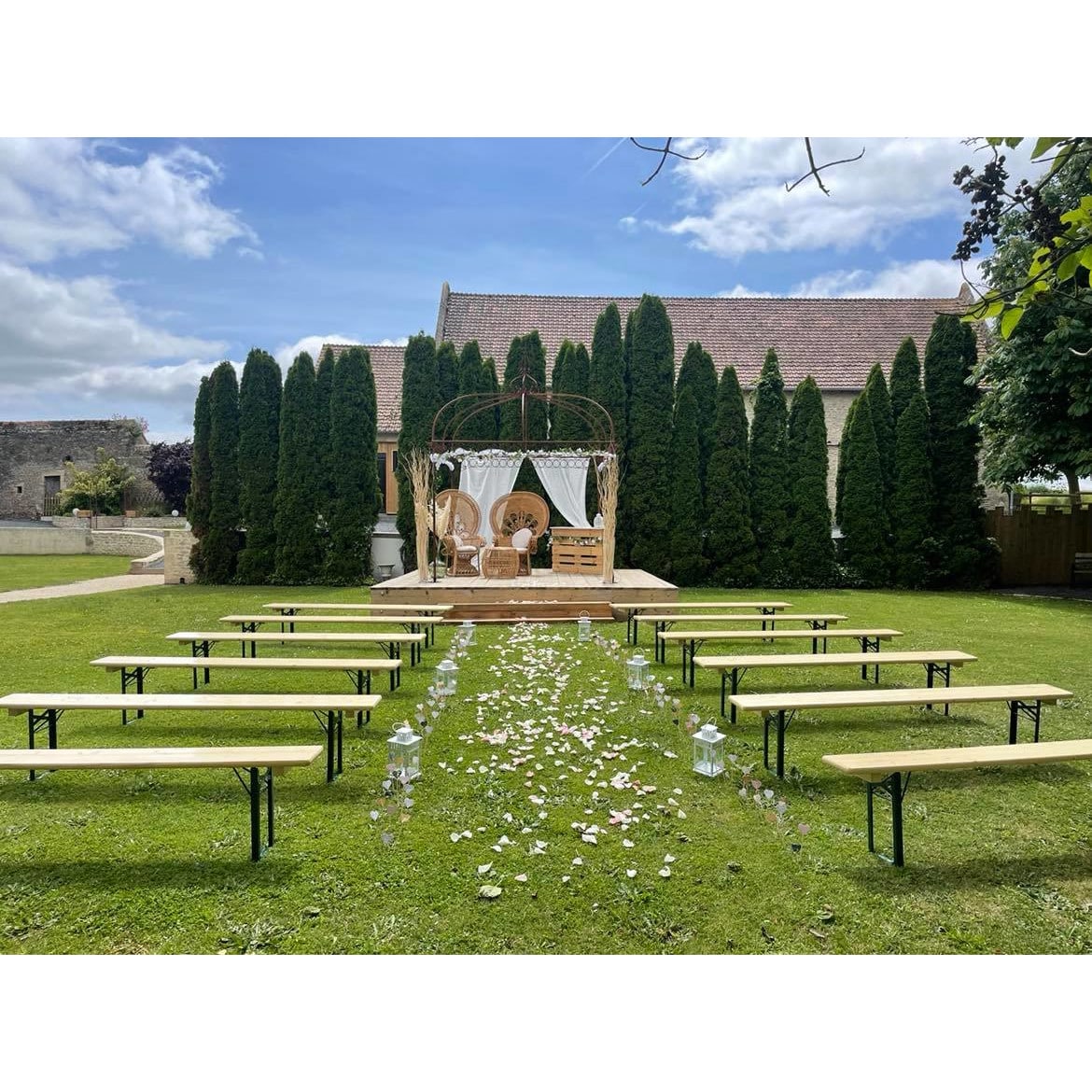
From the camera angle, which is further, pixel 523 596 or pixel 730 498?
pixel 730 498

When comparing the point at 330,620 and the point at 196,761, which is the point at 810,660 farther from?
the point at 330,620

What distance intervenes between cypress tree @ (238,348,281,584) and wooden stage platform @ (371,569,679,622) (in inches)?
201

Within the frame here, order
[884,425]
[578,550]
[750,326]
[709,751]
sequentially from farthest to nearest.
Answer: [750,326], [884,425], [578,550], [709,751]

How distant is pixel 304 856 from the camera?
254cm

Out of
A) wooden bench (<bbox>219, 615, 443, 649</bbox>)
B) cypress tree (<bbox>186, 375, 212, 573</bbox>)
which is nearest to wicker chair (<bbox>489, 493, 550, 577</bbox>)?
wooden bench (<bbox>219, 615, 443, 649</bbox>)

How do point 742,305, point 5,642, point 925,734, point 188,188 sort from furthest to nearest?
point 742,305, point 5,642, point 188,188, point 925,734

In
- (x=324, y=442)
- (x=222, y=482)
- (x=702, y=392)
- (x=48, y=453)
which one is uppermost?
(x=48, y=453)

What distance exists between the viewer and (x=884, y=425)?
12.4m

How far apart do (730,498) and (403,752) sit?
9916 mm

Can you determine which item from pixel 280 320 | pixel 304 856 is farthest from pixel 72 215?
pixel 304 856

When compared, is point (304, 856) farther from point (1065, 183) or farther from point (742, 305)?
point (742, 305)

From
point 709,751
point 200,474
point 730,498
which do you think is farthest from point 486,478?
point 709,751

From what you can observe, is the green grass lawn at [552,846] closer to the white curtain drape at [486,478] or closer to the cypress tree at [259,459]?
the white curtain drape at [486,478]
